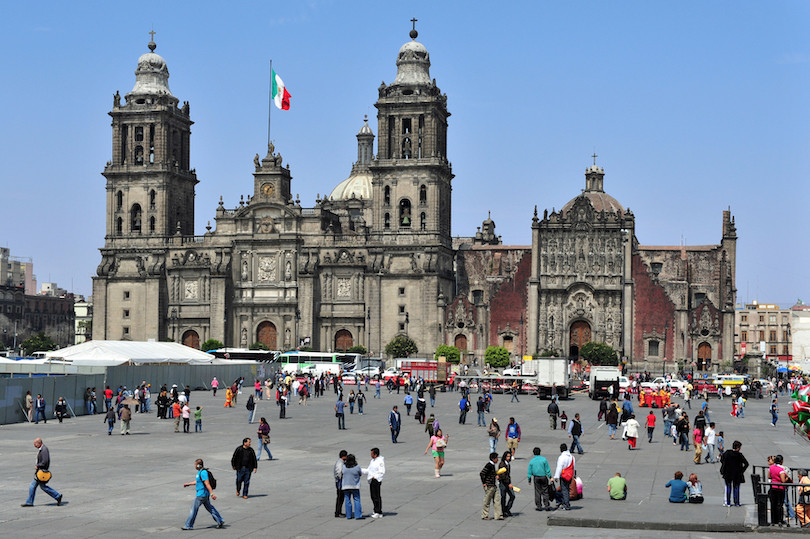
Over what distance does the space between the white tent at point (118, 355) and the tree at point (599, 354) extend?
108 ft

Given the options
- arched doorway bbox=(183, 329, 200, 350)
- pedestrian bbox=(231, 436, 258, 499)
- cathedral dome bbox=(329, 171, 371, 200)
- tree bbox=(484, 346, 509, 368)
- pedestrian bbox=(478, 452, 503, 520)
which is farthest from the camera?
cathedral dome bbox=(329, 171, 371, 200)

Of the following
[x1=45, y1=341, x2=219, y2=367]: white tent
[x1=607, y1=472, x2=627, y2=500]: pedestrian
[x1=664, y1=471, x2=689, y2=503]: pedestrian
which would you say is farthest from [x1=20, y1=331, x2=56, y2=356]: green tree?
[x1=664, y1=471, x2=689, y2=503]: pedestrian

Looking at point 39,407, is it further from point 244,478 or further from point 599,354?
point 599,354

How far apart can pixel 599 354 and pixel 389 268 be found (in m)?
18.8

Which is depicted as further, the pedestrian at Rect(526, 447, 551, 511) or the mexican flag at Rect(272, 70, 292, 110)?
the mexican flag at Rect(272, 70, 292, 110)

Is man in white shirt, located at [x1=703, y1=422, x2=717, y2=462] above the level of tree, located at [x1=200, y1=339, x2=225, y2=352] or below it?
below

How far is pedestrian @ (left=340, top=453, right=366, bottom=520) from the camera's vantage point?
Answer: 2322 centimetres

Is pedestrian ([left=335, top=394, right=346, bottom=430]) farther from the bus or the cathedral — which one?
the cathedral

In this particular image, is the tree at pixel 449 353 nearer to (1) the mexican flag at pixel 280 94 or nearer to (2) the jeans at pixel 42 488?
(1) the mexican flag at pixel 280 94

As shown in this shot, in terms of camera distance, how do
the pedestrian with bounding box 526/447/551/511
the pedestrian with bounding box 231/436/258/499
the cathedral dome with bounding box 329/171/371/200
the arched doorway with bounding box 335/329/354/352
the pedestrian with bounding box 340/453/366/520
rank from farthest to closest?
1. the cathedral dome with bounding box 329/171/371/200
2. the arched doorway with bounding box 335/329/354/352
3. the pedestrian with bounding box 231/436/258/499
4. the pedestrian with bounding box 526/447/551/511
5. the pedestrian with bounding box 340/453/366/520

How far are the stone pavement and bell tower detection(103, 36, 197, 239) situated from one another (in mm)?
57560

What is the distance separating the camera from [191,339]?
340 feet

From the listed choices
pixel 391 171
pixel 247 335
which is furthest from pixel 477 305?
pixel 247 335

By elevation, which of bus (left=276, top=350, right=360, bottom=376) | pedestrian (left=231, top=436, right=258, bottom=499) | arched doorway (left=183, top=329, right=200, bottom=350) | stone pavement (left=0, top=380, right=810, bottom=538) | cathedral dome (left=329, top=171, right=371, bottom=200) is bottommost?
stone pavement (left=0, top=380, right=810, bottom=538)
